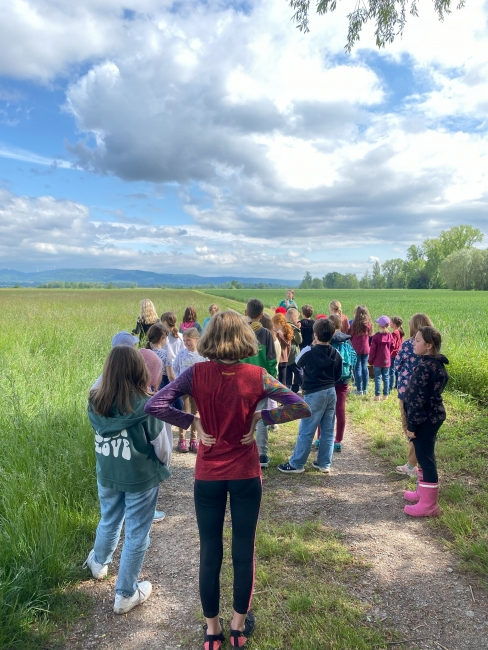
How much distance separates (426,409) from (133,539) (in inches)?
117

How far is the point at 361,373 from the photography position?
8.92m

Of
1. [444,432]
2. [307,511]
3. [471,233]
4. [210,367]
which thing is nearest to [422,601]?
[307,511]

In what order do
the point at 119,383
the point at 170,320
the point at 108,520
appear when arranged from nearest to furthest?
the point at 119,383 < the point at 108,520 < the point at 170,320

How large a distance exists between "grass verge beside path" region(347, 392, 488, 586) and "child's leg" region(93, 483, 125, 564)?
9.42ft

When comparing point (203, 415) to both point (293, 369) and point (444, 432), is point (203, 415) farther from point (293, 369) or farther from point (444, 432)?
point (293, 369)

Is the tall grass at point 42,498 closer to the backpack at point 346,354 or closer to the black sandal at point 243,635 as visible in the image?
the black sandal at point 243,635

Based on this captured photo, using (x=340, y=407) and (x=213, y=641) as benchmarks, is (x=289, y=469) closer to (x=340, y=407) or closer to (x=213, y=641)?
(x=340, y=407)

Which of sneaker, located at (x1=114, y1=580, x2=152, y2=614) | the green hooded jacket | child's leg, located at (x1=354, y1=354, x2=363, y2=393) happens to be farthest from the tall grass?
child's leg, located at (x1=354, y1=354, x2=363, y2=393)

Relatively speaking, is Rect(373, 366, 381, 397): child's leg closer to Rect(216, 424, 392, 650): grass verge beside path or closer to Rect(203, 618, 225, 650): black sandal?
Rect(216, 424, 392, 650): grass verge beside path

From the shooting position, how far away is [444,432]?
6.36 meters

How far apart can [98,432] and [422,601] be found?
106 inches

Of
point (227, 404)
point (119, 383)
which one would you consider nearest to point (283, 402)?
point (227, 404)

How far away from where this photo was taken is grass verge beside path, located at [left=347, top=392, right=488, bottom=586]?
363cm

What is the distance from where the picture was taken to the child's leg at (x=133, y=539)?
113 inches
